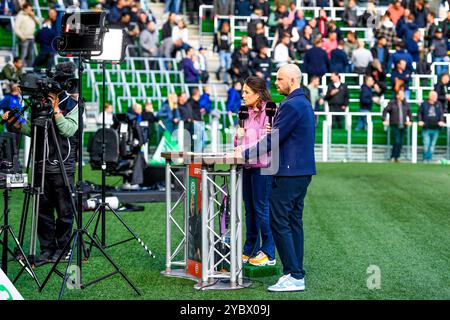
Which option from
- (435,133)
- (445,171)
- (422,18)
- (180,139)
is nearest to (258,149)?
(445,171)

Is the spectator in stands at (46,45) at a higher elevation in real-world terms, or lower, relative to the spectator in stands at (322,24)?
lower

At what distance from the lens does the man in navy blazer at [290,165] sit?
32.5 ft

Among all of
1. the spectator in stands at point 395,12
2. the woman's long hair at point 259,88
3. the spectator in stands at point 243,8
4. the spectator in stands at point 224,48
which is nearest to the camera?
the woman's long hair at point 259,88

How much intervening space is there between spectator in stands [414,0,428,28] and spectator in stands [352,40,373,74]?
13.0ft

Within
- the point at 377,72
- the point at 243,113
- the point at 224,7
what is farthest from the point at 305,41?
the point at 243,113

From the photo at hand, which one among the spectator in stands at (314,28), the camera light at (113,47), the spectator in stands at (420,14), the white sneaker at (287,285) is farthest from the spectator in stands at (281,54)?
the white sneaker at (287,285)

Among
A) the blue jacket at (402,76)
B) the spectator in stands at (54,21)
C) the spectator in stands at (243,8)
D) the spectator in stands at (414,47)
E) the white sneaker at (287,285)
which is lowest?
the white sneaker at (287,285)

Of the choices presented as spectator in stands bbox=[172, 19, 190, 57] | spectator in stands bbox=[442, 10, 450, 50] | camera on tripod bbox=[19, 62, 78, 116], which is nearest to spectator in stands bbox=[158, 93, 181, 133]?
spectator in stands bbox=[172, 19, 190, 57]

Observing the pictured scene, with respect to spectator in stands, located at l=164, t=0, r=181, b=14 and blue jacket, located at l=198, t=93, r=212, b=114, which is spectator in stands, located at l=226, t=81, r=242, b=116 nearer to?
blue jacket, located at l=198, t=93, r=212, b=114

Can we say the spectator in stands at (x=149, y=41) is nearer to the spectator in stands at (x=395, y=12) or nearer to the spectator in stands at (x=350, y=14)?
the spectator in stands at (x=350, y=14)

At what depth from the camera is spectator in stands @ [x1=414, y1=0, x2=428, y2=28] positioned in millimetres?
35125

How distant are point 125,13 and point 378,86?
24.9 feet

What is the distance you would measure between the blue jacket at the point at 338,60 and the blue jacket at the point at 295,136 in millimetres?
21521

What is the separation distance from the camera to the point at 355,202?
1828 cm
